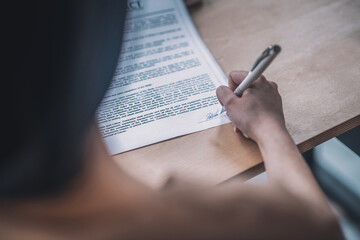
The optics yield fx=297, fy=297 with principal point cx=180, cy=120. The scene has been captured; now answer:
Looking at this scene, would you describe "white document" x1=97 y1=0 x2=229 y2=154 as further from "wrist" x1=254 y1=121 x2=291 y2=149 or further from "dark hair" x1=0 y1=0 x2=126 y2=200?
"dark hair" x1=0 y1=0 x2=126 y2=200

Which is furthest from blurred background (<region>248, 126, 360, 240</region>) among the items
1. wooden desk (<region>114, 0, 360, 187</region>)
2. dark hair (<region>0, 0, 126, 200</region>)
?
dark hair (<region>0, 0, 126, 200</region>)

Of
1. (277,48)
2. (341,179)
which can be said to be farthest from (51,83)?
(341,179)

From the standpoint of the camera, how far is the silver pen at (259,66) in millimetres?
379

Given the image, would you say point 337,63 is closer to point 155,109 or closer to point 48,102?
point 155,109

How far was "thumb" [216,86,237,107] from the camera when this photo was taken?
18.1 inches

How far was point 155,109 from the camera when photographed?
0.49 meters

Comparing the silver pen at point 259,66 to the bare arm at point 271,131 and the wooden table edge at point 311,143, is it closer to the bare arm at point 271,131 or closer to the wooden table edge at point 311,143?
the bare arm at point 271,131

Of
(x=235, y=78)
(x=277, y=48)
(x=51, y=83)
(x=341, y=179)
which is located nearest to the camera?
(x=51, y=83)

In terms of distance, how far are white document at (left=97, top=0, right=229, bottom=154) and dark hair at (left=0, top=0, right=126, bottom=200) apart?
0.69 feet

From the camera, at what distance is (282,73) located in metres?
0.55

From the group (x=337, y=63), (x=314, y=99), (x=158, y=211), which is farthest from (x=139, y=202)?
(x=337, y=63)

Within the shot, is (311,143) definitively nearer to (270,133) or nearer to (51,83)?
A: (270,133)

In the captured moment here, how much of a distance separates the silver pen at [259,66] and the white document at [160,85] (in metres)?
0.06

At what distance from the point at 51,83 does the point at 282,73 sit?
0.44 metres
